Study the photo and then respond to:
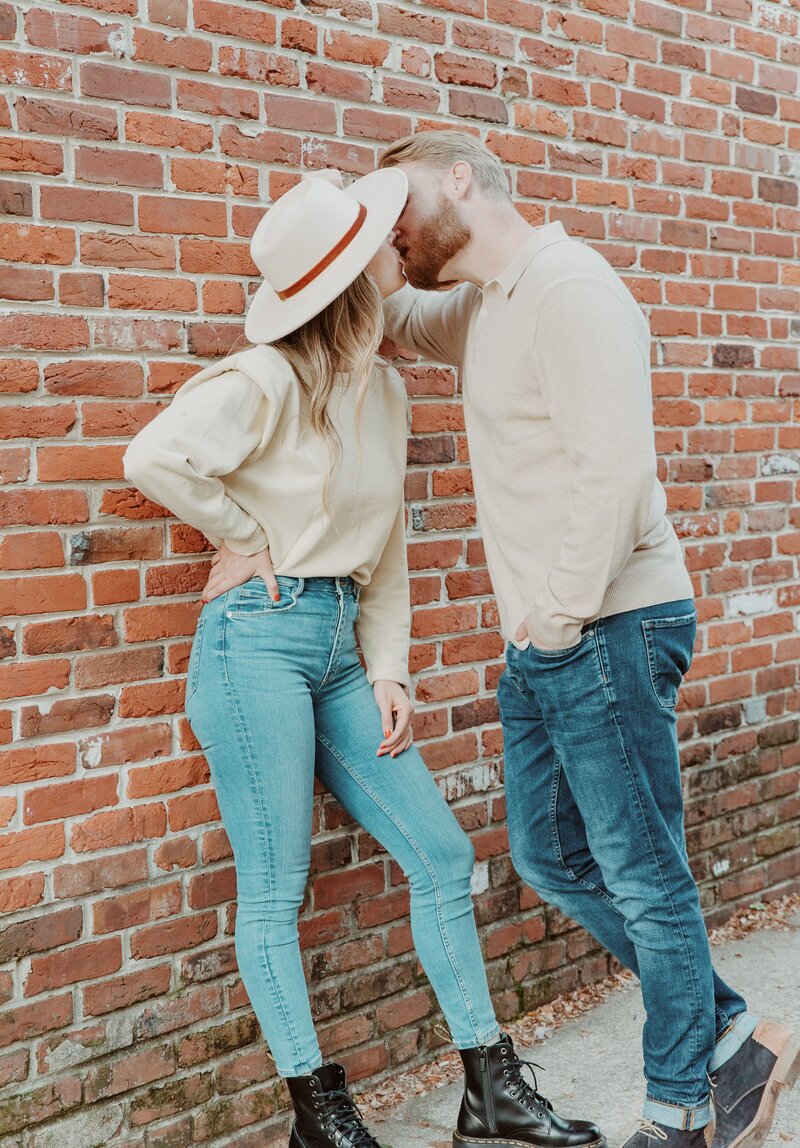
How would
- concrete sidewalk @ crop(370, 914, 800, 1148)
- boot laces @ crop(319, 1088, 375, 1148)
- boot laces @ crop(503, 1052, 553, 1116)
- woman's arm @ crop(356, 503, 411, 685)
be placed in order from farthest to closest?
concrete sidewalk @ crop(370, 914, 800, 1148)
woman's arm @ crop(356, 503, 411, 685)
boot laces @ crop(503, 1052, 553, 1116)
boot laces @ crop(319, 1088, 375, 1148)

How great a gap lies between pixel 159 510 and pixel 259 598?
34cm

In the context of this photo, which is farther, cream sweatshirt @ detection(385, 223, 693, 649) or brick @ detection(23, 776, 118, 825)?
brick @ detection(23, 776, 118, 825)

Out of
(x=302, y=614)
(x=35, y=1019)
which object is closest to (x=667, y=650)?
(x=302, y=614)

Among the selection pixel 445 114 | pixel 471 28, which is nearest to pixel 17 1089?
pixel 445 114

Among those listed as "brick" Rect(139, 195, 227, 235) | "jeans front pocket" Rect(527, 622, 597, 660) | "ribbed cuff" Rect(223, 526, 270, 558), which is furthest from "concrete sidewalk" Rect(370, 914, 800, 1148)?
"brick" Rect(139, 195, 227, 235)

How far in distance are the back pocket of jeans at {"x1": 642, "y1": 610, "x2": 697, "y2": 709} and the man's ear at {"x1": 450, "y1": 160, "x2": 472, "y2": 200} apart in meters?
1.00

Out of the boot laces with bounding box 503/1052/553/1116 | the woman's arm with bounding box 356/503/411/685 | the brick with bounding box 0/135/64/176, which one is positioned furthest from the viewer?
the woman's arm with bounding box 356/503/411/685

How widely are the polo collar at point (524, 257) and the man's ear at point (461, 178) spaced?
0.18 m

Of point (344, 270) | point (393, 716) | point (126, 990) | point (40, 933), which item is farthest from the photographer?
point (393, 716)

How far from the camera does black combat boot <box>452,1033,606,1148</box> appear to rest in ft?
8.35

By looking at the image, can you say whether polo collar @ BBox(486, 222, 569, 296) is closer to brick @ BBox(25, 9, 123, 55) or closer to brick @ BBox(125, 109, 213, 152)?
brick @ BBox(125, 109, 213, 152)

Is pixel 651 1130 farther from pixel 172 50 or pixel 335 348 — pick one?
pixel 172 50

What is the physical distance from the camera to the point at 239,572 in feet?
8.16

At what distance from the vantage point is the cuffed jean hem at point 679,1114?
2.46 m
